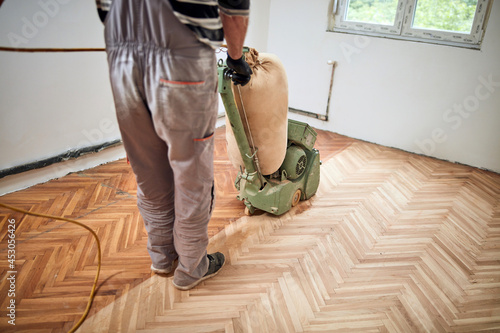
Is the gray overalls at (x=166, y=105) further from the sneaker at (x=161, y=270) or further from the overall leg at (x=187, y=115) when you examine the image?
the sneaker at (x=161, y=270)

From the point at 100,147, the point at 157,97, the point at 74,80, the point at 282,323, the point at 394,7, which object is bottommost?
the point at 282,323

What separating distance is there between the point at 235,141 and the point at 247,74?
0.62 metres

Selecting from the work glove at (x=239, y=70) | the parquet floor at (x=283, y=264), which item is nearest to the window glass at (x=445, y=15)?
the parquet floor at (x=283, y=264)

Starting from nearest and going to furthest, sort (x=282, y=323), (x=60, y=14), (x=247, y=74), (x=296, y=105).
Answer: (x=282, y=323)
(x=247, y=74)
(x=60, y=14)
(x=296, y=105)

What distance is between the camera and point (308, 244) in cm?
222

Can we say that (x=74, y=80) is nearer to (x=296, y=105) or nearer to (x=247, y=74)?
(x=247, y=74)

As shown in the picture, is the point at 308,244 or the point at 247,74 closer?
the point at 247,74

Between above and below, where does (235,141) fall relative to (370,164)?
above

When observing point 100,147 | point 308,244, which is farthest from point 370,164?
point 100,147

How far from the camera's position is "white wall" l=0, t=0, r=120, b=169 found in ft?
7.63

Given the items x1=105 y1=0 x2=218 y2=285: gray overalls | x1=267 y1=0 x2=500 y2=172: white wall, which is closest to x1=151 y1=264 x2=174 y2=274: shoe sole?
x1=105 y1=0 x2=218 y2=285: gray overalls

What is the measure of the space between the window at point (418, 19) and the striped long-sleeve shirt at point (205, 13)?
9.55 feet

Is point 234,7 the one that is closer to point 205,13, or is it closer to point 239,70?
point 205,13

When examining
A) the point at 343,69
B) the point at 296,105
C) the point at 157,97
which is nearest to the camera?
the point at 157,97
